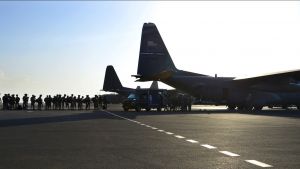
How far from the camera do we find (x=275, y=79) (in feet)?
142

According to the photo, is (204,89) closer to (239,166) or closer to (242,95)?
(242,95)

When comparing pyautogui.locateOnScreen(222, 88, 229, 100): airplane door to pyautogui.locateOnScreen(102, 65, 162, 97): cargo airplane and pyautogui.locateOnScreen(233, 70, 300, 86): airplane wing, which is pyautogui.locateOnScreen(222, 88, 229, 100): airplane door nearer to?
pyautogui.locateOnScreen(233, 70, 300, 86): airplane wing

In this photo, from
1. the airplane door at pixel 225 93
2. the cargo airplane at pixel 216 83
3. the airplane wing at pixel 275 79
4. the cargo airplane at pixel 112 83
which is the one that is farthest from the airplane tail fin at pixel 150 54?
the cargo airplane at pixel 112 83

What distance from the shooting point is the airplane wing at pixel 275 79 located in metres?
41.1

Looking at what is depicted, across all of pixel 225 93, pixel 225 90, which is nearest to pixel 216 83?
pixel 225 90

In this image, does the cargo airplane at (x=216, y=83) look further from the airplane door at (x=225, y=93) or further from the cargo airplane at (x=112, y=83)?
the cargo airplane at (x=112, y=83)

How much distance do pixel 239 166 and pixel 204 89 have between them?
36.9 metres

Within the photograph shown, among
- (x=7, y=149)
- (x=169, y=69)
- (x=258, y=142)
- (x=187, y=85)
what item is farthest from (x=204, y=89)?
(x=7, y=149)

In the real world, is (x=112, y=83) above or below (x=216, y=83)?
above

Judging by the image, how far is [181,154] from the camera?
9586 mm

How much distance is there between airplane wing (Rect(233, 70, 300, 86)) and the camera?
41.1 metres

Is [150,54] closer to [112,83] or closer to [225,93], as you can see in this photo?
[225,93]

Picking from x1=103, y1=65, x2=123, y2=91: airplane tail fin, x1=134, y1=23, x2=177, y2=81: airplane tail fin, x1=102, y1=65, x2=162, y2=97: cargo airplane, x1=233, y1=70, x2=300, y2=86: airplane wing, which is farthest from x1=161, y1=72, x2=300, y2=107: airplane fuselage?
x1=103, y1=65, x2=123, y2=91: airplane tail fin

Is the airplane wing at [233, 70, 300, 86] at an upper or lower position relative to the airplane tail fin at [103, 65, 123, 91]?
lower
